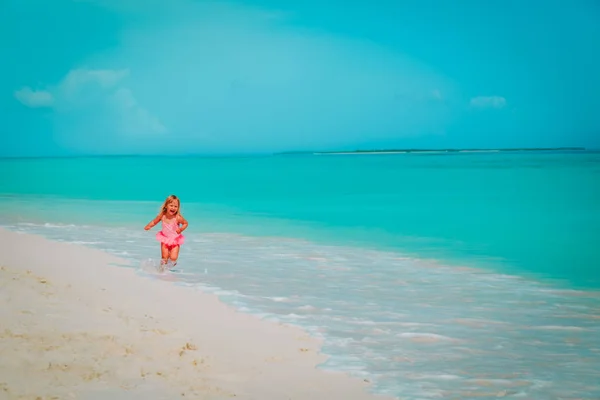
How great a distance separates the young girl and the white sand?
118 centimetres

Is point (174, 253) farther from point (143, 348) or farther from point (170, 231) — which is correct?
point (143, 348)

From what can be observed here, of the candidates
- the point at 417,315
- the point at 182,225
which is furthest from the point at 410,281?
the point at 182,225

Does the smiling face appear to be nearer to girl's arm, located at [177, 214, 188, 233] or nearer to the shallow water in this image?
girl's arm, located at [177, 214, 188, 233]

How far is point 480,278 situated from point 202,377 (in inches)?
185

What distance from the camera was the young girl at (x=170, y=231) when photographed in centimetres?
735

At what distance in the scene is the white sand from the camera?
3.57m

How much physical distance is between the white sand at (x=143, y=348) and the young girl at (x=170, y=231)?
118 centimetres

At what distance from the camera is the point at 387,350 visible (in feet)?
14.7

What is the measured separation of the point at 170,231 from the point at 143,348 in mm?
3273

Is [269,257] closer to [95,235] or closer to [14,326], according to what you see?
[95,235]

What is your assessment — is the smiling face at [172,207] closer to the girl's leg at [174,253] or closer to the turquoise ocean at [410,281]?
the girl's leg at [174,253]

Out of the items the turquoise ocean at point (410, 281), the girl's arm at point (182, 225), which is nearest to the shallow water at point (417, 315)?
the turquoise ocean at point (410, 281)

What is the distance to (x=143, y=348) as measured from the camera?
418cm

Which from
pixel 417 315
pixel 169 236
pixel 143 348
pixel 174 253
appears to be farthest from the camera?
pixel 174 253
